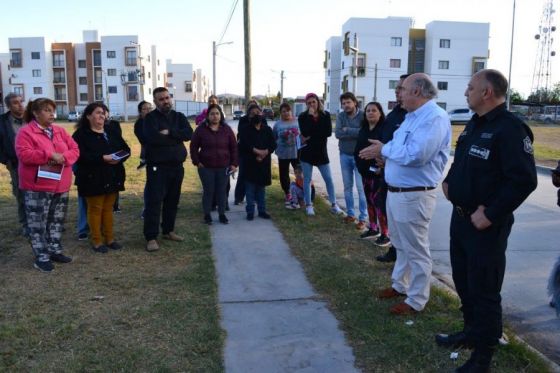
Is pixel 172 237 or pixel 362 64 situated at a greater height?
pixel 362 64

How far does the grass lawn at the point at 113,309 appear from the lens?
3561mm

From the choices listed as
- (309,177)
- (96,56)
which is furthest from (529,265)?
(96,56)

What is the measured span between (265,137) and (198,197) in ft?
8.20

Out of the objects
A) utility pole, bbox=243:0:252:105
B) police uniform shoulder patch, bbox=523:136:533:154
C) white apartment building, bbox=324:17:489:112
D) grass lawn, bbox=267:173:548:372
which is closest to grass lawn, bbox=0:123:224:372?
grass lawn, bbox=267:173:548:372

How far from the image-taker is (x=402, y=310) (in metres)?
4.23

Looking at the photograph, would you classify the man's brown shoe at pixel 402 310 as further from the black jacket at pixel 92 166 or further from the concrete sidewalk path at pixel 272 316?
the black jacket at pixel 92 166

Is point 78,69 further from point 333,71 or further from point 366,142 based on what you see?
point 366,142

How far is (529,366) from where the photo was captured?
133 inches

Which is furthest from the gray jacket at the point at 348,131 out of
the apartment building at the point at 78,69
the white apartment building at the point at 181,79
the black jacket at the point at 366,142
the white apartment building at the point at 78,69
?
the white apartment building at the point at 181,79

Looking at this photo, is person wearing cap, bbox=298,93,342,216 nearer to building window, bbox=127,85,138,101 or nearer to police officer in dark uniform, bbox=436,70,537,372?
police officer in dark uniform, bbox=436,70,537,372

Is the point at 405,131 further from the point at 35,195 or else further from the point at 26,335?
the point at 35,195

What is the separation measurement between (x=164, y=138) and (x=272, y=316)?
2884mm

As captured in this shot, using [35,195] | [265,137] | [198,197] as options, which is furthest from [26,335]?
[198,197]

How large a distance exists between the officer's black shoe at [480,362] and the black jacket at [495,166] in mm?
863
